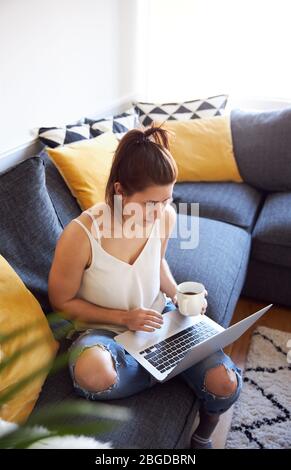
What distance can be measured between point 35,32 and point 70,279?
120 centimetres

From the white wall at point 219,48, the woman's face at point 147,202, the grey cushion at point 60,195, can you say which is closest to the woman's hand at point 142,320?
the woman's face at point 147,202

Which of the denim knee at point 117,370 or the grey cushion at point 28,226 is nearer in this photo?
the denim knee at point 117,370

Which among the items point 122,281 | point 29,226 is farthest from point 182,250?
point 29,226

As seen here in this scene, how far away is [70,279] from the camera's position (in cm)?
121

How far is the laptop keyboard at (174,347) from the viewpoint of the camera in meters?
1.17

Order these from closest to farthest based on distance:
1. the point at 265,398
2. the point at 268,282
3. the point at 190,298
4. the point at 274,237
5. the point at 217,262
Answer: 1. the point at 190,298
2. the point at 265,398
3. the point at 217,262
4. the point at 274,237
5. the point at 268,282

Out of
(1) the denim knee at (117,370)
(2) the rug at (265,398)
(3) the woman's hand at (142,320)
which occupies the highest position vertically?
(3) the woman's hand at (142,320)

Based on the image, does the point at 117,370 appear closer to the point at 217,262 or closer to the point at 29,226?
the point at 29,226

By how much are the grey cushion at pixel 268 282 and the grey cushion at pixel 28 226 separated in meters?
1.11

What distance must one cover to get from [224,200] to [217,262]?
0.55 metres

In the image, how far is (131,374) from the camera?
1148 millimetres

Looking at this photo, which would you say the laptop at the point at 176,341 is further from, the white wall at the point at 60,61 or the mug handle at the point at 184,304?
the white wall at the point at 60,61

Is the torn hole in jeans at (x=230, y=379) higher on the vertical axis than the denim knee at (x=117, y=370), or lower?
lower
